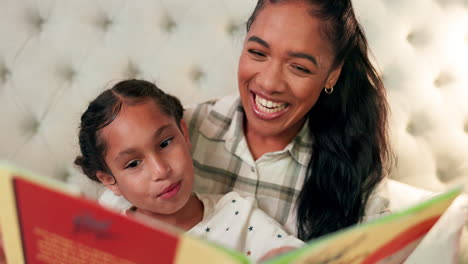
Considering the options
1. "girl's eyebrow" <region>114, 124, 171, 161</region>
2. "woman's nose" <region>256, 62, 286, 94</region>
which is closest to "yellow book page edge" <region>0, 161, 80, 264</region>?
"girl's eyebrow" <region>114, 124, 171, 161</region>

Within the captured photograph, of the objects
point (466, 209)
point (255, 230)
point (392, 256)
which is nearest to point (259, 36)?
Result: point (255, 230)

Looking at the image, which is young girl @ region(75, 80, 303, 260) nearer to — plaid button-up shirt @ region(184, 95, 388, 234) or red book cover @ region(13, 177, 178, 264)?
plaid button-up shirt @ region(184, 95, 388, 234)

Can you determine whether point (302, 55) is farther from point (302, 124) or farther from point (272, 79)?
point (302, 124)

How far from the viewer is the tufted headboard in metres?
1.47

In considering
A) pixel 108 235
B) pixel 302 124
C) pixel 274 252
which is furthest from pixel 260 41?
pixel 108 235

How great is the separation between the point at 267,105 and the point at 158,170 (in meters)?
0.35

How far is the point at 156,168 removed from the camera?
1.02m

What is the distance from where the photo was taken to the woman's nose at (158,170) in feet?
3.36

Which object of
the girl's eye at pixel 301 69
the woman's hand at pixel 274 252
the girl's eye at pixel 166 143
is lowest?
the woman's hand at pixel 274 252

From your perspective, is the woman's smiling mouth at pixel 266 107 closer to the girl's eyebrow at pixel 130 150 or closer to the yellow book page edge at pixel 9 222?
the girl's eyebrow at pixel 130 150

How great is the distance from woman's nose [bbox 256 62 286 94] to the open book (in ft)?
1.73

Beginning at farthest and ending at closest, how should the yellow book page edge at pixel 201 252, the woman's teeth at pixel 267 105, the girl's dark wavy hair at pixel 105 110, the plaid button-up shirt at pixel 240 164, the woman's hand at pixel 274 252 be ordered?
the plaid button-up shirt at pixel 240 164 → the woman's teeth at pixel 267 105 → the girl's dark wavy hair at pixel 105 110 → the woman's hand at pixel 274 252 → the yellow book page edge at pixel 201 252

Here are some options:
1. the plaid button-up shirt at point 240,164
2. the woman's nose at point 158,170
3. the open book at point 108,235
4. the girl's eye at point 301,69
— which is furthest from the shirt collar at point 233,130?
the open book at point 108,235

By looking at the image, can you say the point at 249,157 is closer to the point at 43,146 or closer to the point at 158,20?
the point at 158,20
